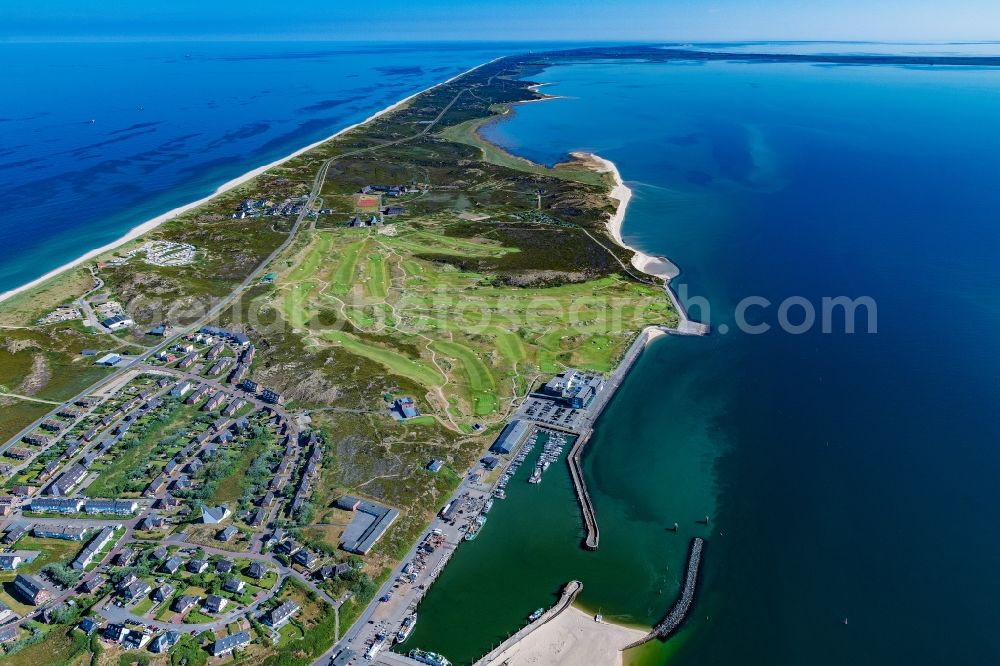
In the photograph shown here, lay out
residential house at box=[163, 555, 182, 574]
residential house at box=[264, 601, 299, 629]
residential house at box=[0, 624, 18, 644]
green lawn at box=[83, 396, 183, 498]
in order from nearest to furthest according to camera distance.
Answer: residential house at box=[0, 624, 18, 644]
residential house at box=[264, 601, 299, 629]
residential house at box=[163, 555, 182, 574]
green lawn at box=[83, 396, 183, 498]

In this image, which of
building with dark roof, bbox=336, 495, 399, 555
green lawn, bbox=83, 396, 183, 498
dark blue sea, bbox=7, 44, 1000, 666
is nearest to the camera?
dark blue sea, bbox=7, 44, 1000, 666

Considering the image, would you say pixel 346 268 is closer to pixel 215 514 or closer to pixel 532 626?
pixel 215 514

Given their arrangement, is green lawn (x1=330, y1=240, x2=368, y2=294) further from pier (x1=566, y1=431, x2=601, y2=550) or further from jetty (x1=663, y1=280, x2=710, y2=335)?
jetty (x1=663, y1=280, x2=710, y2=335)

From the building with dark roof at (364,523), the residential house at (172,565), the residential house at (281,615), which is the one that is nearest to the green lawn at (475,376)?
the building with dark roof at (364,523)

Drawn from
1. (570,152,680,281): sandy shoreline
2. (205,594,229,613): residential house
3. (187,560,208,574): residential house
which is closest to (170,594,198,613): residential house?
(205,594,229,613): residential house

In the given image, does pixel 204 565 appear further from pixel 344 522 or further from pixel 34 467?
pixel 34 467

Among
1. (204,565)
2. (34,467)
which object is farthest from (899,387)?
(34,467)

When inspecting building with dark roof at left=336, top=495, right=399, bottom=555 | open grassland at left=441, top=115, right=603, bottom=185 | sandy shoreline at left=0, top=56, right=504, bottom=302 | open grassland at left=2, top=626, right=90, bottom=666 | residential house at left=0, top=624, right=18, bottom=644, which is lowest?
sandy shoreline at left=0, top=56, right=504, bottom=302
